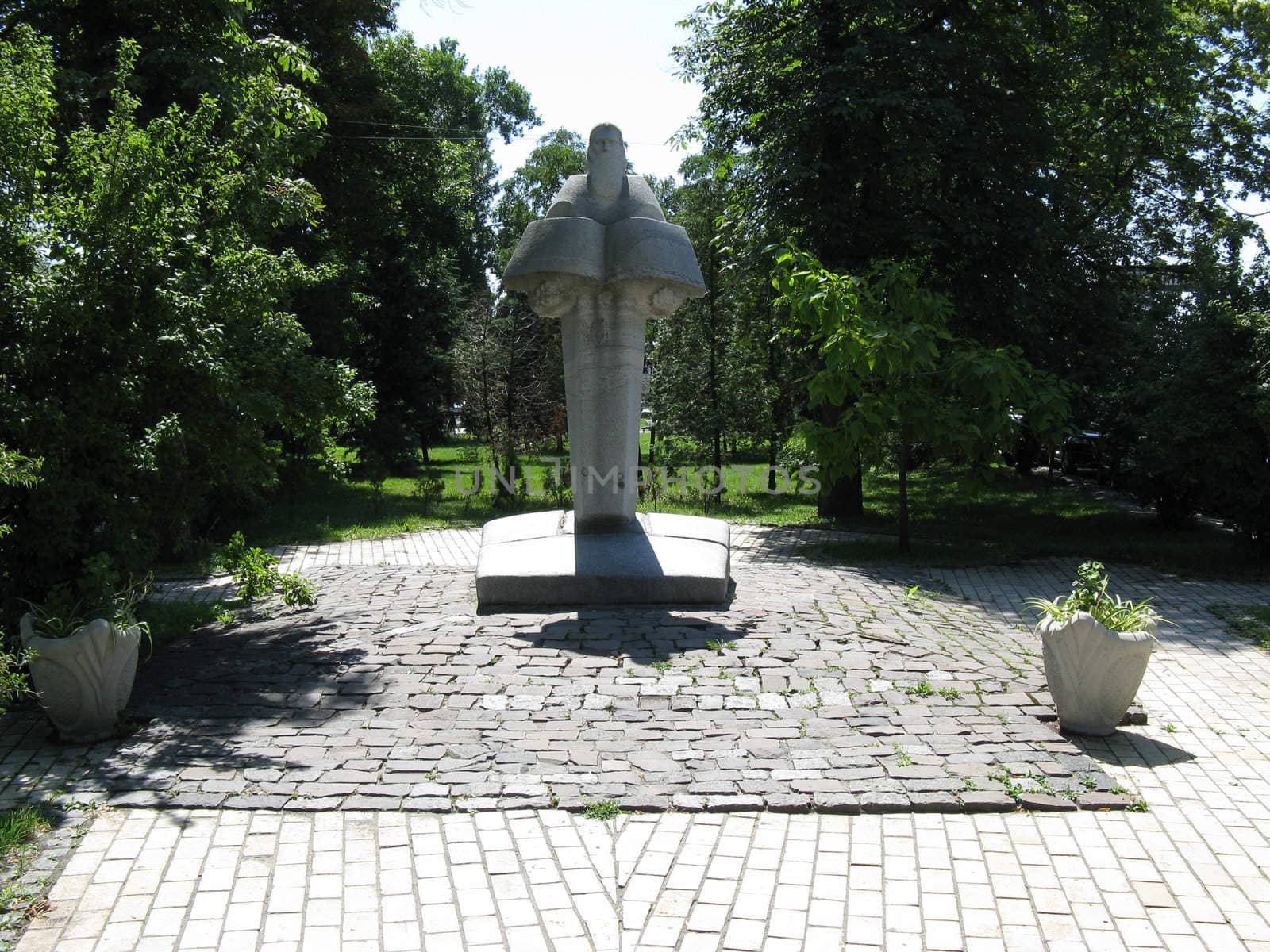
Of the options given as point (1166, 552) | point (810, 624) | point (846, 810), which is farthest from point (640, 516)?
point (1166, 552)

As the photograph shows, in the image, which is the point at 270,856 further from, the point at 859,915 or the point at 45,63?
the point at 45,63

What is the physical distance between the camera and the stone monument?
8.27 m

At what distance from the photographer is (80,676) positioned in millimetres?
5688

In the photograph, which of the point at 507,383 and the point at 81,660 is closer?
the point at 81,660

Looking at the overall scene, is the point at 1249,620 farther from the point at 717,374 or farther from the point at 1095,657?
the point at 717,374

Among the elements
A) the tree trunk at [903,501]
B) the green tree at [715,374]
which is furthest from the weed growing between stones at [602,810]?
the green tree at [715,374]

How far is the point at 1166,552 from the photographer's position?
1391cm

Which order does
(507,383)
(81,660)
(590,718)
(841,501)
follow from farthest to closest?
(507,383)
(841,501)
(590,718)
(81,660)

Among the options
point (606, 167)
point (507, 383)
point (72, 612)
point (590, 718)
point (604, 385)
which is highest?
point (606, 167)

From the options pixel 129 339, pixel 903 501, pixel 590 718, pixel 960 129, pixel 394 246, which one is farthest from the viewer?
pixel 394 246

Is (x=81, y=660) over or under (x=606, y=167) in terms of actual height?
under

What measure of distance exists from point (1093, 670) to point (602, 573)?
3.72m

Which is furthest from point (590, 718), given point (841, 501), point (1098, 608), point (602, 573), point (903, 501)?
point (841, 501)

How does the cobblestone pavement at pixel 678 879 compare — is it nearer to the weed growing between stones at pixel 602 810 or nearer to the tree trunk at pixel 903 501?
the weed growing between stones at pixel 602 810
